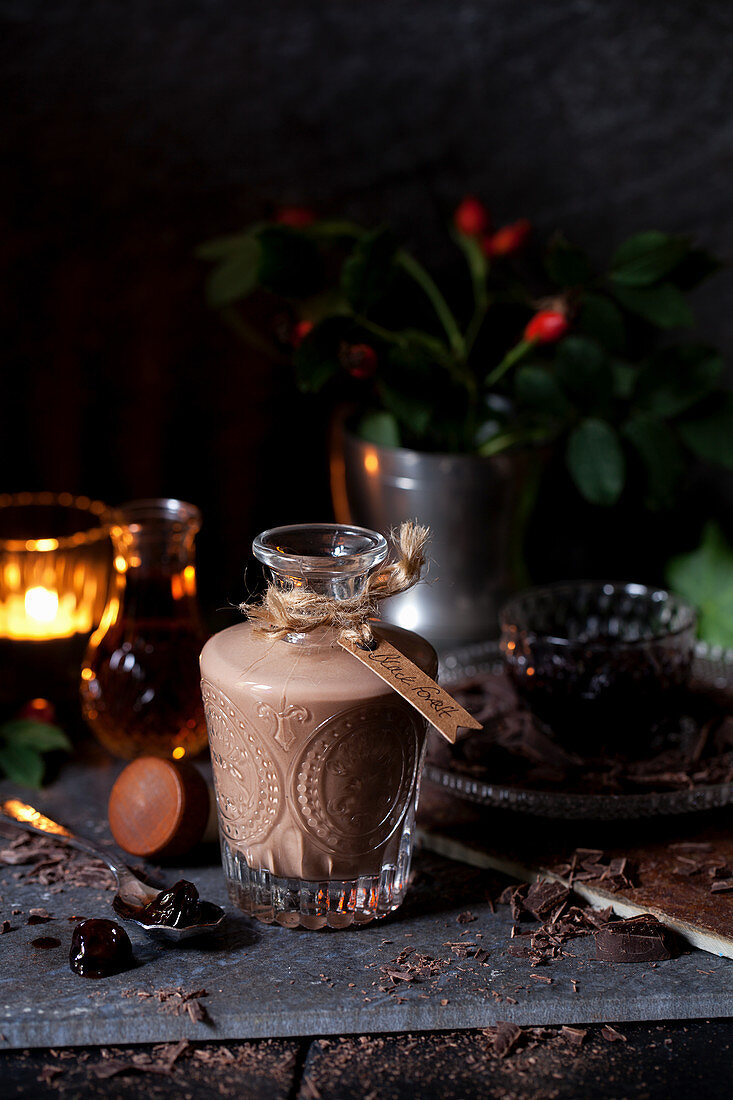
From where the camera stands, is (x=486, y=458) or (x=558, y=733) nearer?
(x=558, y=733)

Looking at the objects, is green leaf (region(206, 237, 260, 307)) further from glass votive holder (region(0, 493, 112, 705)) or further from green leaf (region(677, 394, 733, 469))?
green leaf (region(677, 394, 733, 469))

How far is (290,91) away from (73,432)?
583 millimetres

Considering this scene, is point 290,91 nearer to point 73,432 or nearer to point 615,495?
point 73,432

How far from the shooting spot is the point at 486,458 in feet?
4.75

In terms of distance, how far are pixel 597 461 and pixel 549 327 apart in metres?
0.20

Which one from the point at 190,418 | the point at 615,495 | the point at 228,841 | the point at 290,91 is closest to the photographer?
the point at 228,841

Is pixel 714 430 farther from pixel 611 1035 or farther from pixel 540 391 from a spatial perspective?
pixel 611 1035

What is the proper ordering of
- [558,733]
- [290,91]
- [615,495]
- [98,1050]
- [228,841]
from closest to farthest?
[98,1050]
[228,841]
[558,733]
[615,495]
[290,91]

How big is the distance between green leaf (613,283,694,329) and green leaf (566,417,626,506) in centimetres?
15

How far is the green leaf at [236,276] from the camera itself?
148cm

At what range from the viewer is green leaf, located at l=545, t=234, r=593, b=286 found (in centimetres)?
141

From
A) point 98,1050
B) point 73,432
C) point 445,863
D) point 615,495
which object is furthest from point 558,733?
point 73,432

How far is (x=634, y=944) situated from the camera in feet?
3.02

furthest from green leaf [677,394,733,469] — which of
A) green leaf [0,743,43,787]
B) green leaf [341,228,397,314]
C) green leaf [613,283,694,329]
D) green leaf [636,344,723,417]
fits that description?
green leaf [0,743,43,787]
